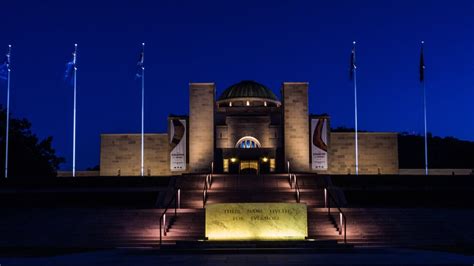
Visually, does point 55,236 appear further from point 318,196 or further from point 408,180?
point 408,180

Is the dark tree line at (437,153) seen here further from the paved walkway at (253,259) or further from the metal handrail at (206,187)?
the paved walkway at (253,259)

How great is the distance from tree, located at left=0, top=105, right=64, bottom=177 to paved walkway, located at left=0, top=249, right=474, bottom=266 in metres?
27.7

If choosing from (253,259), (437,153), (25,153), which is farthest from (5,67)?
(437,153)

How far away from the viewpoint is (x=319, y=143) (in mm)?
41594

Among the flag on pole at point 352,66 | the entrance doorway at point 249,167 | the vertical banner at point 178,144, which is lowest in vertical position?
the entrance doorway at point 249,167

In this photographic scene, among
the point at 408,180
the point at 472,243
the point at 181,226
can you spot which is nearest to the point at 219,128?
the point at 408,180

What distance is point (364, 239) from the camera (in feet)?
57.3

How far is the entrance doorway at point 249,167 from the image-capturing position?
39.0 meters

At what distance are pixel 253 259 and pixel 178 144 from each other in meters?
29.8

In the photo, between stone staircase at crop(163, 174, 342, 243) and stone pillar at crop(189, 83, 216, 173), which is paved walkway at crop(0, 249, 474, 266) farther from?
stone pillar at crop(189, 83, 216, 173)

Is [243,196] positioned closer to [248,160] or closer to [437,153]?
[248,160]

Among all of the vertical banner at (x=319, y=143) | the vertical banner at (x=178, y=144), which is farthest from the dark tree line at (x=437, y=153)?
the vertical banner at (x=178, y=144)

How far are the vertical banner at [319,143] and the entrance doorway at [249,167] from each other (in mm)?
4631

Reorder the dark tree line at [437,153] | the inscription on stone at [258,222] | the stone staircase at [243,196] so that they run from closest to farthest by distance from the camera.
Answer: the inscription on stone at [258,222] → the stone staircase at [243,196] → the dark tree line at [437,153]
